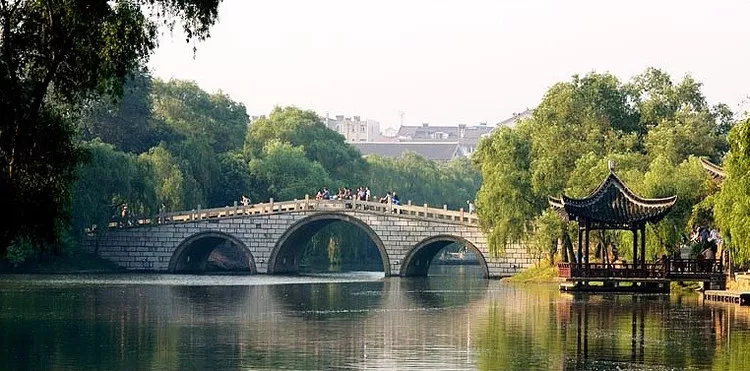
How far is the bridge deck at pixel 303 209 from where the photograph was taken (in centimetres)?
6338

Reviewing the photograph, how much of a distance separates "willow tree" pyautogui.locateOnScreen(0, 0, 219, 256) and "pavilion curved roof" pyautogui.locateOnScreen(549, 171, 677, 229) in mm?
21006

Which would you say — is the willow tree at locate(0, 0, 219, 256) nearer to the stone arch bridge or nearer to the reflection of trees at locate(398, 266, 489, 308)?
the reflection of trees at locate(398, 266, 489, 308)

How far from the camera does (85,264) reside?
213ft

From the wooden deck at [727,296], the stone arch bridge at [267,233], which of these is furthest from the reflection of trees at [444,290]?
the wooden deck at [727,296]

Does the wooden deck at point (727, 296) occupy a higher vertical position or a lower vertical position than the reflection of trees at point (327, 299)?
higher

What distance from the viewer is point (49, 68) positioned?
79.0ft

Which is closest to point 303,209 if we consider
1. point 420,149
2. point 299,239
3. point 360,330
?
point 299,239

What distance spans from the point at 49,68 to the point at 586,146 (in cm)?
3467

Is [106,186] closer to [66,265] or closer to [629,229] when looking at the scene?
[66,265]

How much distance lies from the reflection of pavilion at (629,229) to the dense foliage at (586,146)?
4798 mm

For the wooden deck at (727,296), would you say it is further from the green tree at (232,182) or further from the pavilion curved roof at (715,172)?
the green tree at (232,182)

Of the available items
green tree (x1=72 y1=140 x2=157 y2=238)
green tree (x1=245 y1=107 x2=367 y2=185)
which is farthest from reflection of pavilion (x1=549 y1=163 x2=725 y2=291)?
green tree (x1=245 y1=107 x2=367 y2=185)

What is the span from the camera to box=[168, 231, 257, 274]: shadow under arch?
66.2 meters

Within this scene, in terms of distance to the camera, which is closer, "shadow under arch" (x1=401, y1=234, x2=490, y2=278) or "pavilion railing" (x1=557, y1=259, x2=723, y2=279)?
"pavilion railing" (x1=557, y1=259, x2=723, y2=279)
